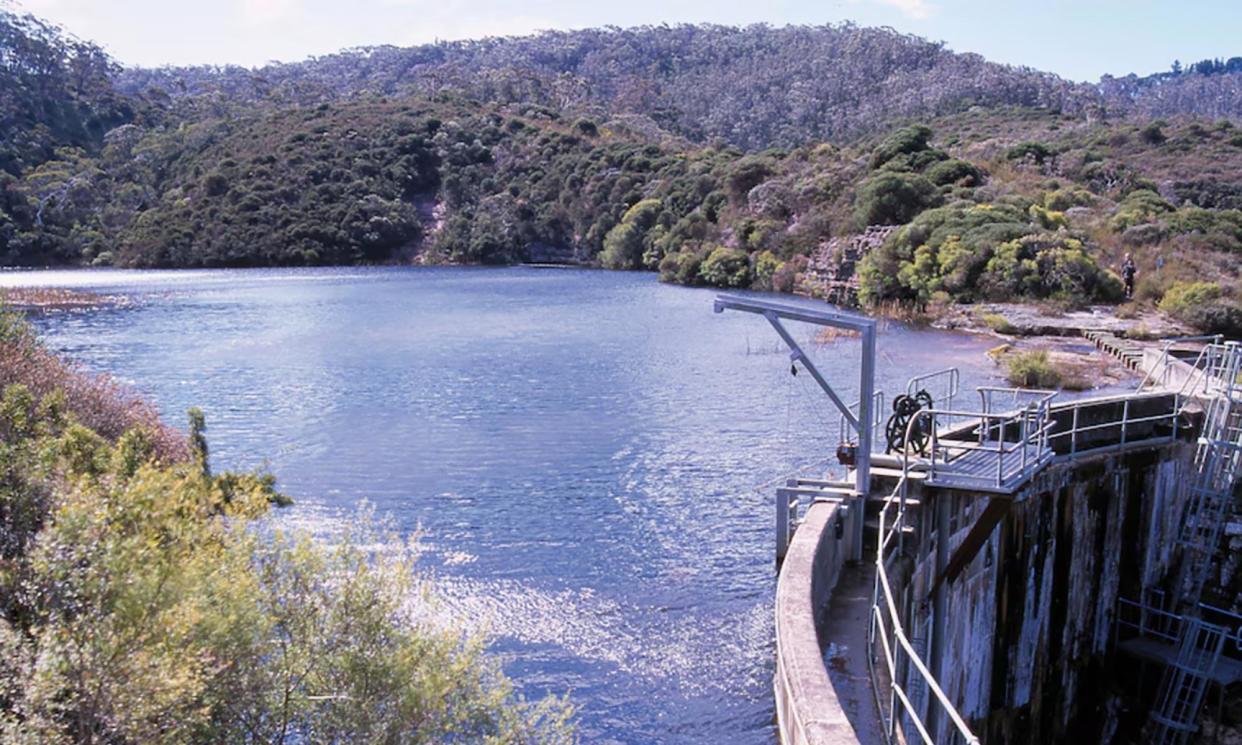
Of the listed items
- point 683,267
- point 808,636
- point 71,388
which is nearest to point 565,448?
point 71,388

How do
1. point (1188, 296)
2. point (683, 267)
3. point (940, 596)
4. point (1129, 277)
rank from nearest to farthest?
point (940, 596)
point (1188, 296)
point (1129, 277)
point (683, 267)

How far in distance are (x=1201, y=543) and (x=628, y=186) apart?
95.1m

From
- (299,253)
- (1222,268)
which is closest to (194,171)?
(299,253)

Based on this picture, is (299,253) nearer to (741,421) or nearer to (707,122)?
(741,421)

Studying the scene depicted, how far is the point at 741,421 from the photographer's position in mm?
32406

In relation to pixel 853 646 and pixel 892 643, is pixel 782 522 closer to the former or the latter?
pixel 892 643

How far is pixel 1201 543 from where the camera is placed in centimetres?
2047

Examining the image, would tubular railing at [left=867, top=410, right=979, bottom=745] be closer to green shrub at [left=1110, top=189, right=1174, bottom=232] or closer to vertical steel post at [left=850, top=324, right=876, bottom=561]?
vertical steel post at [left=850, top=324, right=876, bottom=561]

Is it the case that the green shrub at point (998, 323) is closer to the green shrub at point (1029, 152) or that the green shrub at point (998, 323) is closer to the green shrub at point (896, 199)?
the green shrub at point (896, 199)

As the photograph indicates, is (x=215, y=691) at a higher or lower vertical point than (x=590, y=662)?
higher

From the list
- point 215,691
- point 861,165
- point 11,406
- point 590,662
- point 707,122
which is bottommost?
point 590,662

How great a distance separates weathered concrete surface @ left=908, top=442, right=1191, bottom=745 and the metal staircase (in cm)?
41

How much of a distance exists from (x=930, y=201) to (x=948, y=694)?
62139mm

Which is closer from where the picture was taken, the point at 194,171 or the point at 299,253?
the point at 299,253
